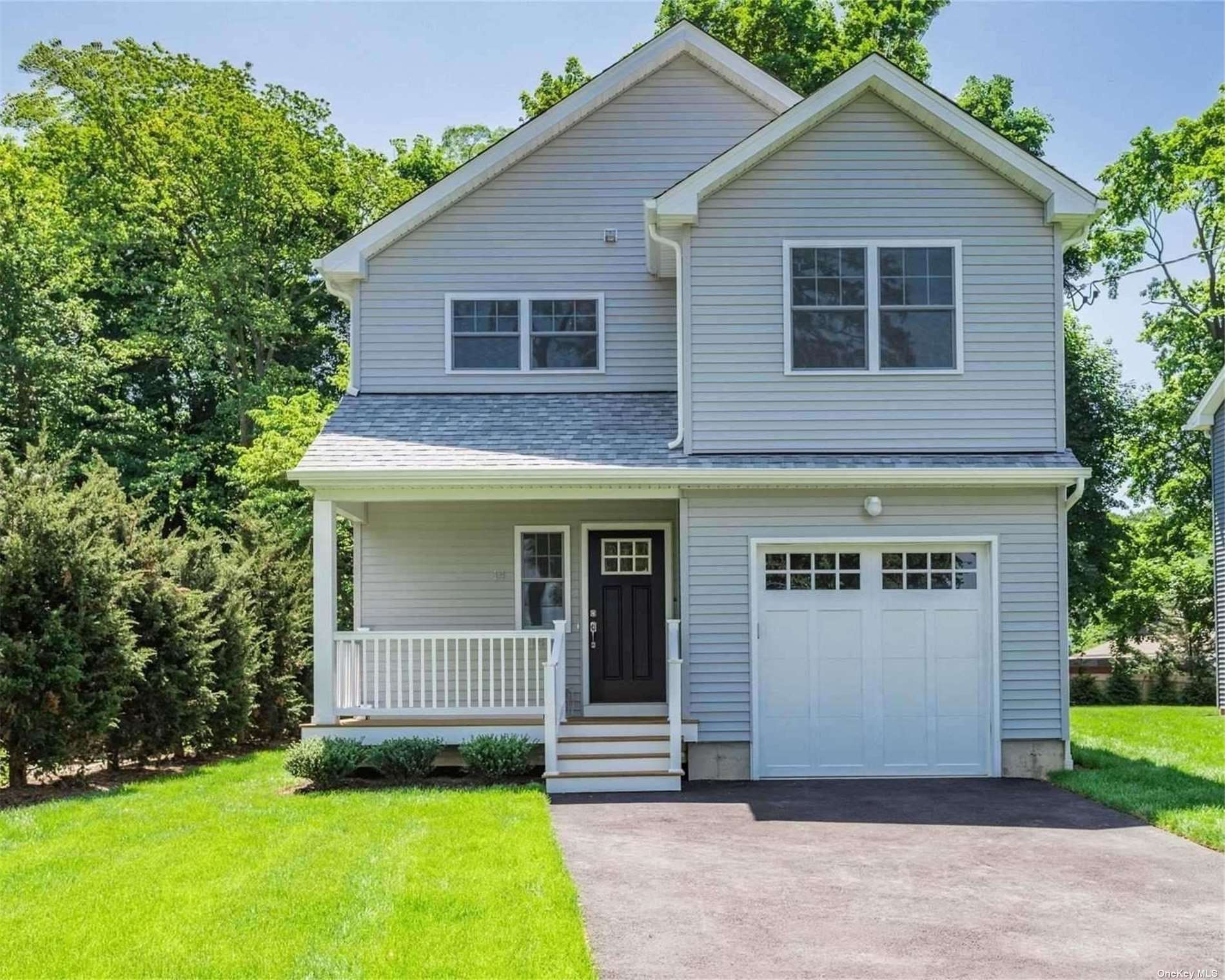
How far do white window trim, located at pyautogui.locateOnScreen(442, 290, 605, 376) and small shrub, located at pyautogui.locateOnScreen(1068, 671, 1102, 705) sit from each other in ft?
48.1

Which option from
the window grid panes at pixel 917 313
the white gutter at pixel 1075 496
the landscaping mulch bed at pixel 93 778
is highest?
the window grid panes at pixel 917 313

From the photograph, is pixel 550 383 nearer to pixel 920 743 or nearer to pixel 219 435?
pixel 920 743

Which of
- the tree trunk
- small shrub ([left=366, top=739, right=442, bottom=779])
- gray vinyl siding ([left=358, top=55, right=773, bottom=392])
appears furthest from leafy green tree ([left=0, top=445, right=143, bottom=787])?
gray vinyl siding ([left=358, top=55, right=773, bottom=392])

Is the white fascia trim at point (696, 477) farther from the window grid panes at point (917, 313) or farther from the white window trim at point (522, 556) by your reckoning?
the white window trim at point (522, 556)

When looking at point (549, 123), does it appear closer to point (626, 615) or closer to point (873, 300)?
point (873, 300)

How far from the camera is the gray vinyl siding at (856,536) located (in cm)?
1186

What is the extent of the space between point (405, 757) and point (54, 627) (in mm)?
3319

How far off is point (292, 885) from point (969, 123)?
9391 mm

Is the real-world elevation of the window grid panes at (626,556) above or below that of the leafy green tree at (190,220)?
below

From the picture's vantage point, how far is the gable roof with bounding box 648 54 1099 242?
472 inches

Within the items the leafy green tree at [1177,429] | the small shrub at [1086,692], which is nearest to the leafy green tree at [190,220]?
the small shrub at [1086,692]

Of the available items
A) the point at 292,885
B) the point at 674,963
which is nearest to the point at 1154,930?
the point at 674,963

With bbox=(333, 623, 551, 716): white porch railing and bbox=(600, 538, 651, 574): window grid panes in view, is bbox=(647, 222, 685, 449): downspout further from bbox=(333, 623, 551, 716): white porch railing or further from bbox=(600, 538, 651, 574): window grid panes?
bbox=(333, 623, 551, 716): white porch railing

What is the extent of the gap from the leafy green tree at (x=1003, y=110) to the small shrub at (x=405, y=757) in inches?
828
